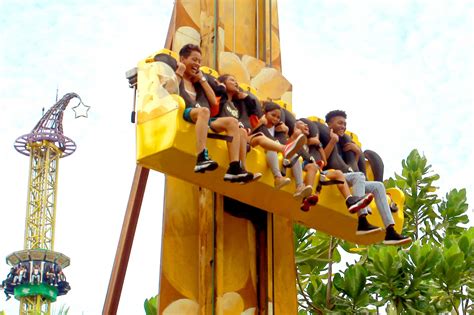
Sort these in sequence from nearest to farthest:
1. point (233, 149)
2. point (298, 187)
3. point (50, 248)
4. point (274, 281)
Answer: point (233, 149) < point (298, 187) < point (274, 281) < point (50, 248)

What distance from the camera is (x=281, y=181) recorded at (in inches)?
289

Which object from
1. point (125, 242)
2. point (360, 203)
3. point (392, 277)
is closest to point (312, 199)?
point (360, 203)

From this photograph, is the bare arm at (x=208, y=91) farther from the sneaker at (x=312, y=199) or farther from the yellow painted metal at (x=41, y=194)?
the yellow painted metal at (x=41, y=194)

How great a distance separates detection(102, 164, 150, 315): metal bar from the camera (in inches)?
318

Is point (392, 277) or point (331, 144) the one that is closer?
point (331, 144)

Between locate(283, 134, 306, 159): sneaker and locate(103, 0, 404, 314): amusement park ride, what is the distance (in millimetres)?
264

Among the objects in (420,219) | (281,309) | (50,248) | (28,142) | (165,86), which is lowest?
(281,309)

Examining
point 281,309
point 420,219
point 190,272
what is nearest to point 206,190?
point 190,272

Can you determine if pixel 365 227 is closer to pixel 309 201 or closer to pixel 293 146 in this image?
pixel 309 201

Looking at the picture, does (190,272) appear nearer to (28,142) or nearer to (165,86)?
(165,86)

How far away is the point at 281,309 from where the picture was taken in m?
8.41

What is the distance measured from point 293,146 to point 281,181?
0.31 m

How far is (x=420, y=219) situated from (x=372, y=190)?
601 cm

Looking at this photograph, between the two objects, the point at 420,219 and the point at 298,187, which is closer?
the point at 298,187
